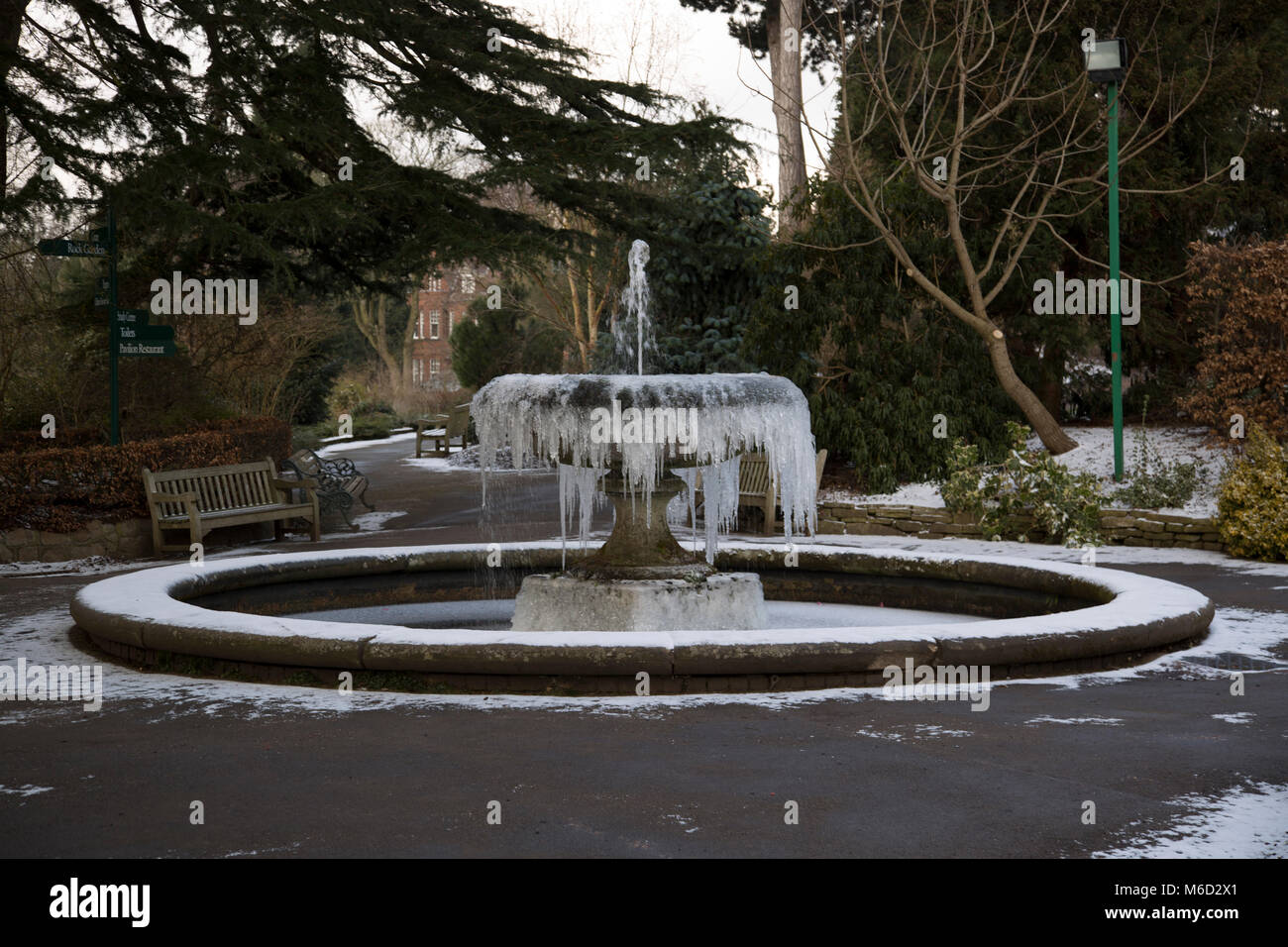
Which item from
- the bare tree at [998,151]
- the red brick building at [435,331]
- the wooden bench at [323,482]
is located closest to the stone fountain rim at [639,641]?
the wooden bench at [323,482]

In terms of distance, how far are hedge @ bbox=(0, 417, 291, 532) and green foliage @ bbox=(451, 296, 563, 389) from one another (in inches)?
923

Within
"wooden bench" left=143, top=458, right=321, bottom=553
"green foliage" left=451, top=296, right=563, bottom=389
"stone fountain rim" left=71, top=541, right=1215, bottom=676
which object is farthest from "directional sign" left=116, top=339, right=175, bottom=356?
"green foliage" left=451, top=296, right=563, bottom=389

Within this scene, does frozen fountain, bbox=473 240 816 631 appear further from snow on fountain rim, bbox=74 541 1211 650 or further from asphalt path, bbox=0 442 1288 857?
asphalt path, bbox=0 442 1288 857

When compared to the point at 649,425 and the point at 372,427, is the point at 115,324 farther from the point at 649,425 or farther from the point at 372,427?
the point at 372,427

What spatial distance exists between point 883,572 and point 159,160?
389 inches

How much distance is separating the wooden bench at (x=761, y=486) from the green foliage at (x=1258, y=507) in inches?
177

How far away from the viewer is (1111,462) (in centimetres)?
1636

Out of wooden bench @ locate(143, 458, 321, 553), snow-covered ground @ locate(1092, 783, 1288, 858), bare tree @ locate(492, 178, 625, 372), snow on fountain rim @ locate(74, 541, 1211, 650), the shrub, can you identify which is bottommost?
snow-covered ground @ locate(1092, 783, 1288, 858)

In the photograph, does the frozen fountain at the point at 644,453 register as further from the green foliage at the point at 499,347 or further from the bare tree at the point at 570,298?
the green foliage at the point at 499,347

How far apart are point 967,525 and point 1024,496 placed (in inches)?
32.2

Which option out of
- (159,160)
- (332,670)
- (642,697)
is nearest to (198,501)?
(159,160)

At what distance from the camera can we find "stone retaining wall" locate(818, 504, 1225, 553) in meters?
13.4

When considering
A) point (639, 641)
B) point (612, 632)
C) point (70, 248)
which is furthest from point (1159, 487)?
point (70, 248)
